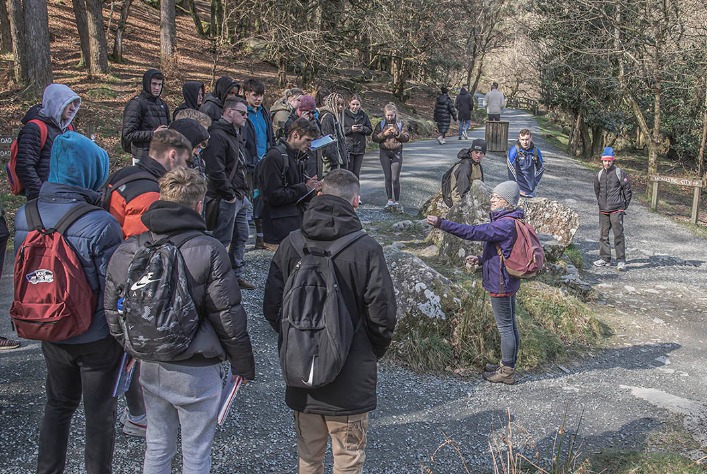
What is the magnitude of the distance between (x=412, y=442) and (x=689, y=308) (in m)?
6.09

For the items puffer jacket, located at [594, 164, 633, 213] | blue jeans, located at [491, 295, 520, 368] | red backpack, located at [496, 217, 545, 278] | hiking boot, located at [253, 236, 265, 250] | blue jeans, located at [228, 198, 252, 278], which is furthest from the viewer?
puffer jacket, located at [594, 164, 633, 213]

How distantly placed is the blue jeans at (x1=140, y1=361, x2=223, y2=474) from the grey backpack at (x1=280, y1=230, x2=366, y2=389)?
1.29ft

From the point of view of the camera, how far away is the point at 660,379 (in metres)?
6.52

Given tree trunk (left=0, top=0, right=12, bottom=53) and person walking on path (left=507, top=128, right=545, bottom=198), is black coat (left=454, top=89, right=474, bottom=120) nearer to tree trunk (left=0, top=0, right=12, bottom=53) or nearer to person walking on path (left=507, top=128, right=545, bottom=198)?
person walking on path (left=507, top=128, right=545, bottom=198)

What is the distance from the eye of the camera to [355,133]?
10.5m

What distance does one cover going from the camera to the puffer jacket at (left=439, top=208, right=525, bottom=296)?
17.5ft

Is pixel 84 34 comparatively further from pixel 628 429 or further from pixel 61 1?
pixel 628 429

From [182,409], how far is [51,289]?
0.89 meters

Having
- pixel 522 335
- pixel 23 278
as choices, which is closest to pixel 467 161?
pixel 522 335

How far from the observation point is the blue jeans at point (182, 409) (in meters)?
3.08

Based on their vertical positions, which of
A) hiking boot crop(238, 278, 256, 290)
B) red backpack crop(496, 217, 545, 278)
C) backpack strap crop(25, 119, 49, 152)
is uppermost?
backpack strap crop(25, 119, 49, 152)

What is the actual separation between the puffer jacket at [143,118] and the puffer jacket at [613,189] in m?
6.80

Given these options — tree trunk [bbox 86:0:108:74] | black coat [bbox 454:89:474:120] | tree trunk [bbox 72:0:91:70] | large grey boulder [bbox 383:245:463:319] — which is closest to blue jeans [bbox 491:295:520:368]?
large grey boulder [bbox 383:245:463:319]

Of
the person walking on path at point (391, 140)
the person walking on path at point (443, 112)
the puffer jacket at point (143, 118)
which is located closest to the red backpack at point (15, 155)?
the puffer jacket at point (143, 118)
